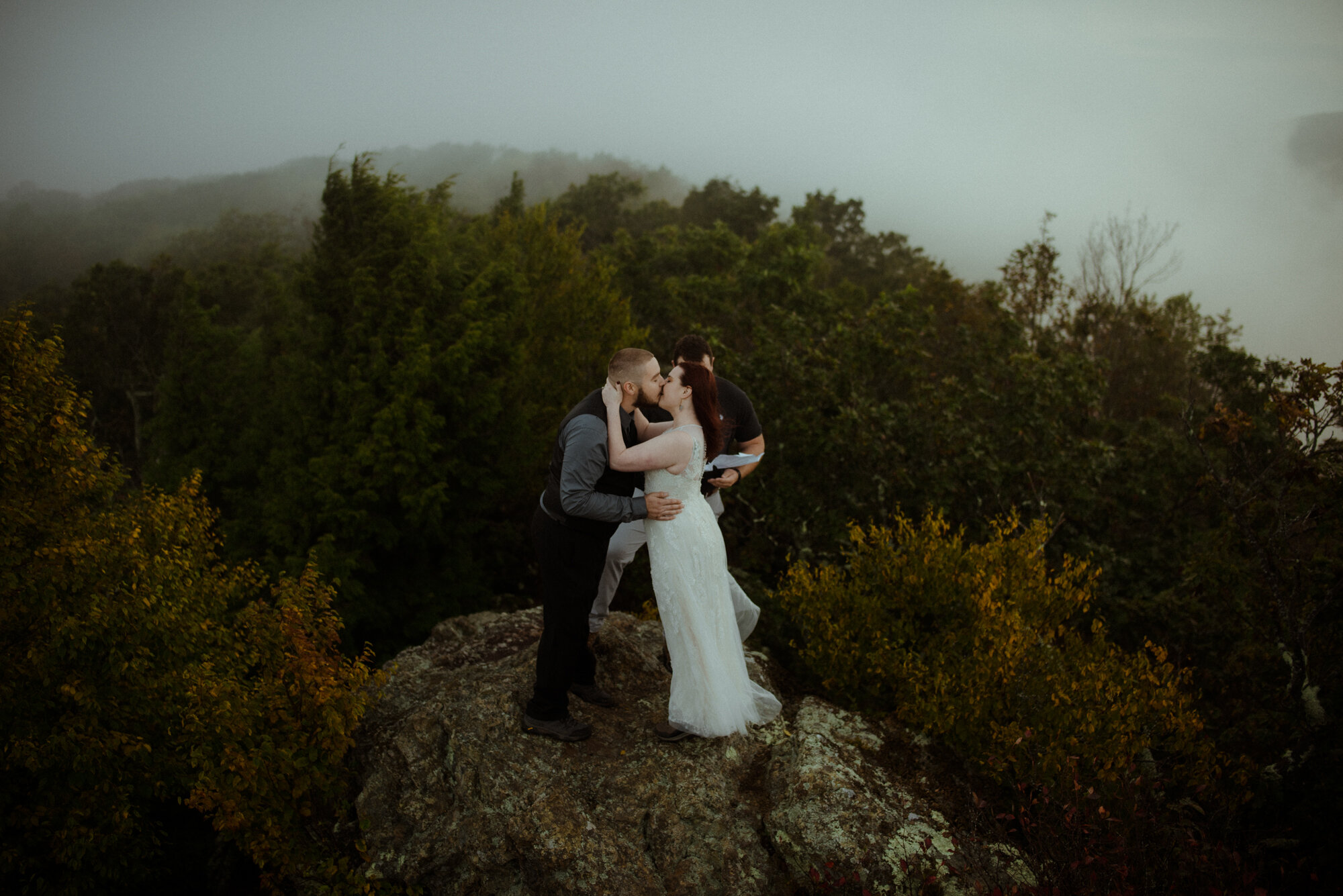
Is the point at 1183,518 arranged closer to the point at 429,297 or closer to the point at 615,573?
the point at 615,573

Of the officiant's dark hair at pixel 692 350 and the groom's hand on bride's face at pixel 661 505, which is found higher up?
the officiant's dark hair at pixel 692 350

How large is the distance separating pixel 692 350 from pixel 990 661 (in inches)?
138

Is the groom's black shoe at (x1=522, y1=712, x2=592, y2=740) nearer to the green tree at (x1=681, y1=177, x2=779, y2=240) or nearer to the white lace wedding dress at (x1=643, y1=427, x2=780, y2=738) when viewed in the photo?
the white lace wedding dress at (x1=643, y1=427, x2=780, y2=738)

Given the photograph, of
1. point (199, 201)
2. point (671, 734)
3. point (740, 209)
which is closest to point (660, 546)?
point (671, 734)

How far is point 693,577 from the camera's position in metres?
4.91

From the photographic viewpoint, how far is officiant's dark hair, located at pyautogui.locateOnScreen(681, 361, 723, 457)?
196 inches

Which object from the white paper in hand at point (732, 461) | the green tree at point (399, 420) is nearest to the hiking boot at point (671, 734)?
the white paper in hand at point (732, 461)

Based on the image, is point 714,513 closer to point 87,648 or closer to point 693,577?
point 693,577

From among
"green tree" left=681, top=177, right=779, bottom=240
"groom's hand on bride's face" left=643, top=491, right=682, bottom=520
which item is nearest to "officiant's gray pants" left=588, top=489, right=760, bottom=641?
"groom's hand on bride's face" left=643, top=491, right=682, bottom=520

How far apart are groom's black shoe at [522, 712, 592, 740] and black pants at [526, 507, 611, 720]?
0.21m

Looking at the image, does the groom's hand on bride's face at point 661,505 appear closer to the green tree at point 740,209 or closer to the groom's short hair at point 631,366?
the groom's short hair at point 631,366

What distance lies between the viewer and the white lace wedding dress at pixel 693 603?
4.90 m

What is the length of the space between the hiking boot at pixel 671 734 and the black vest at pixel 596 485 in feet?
4.90

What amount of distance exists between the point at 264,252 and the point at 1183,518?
4411 cm
